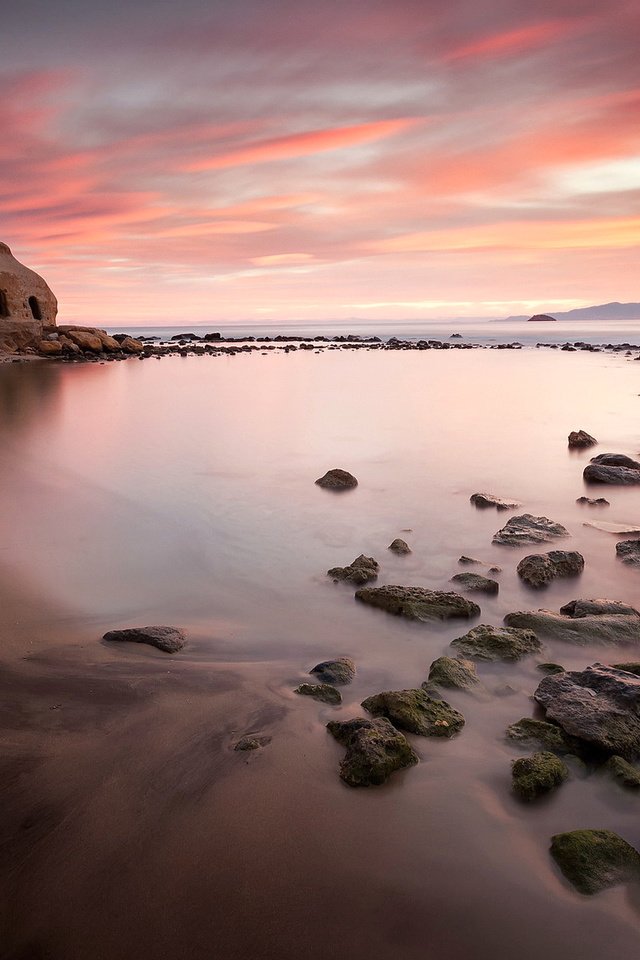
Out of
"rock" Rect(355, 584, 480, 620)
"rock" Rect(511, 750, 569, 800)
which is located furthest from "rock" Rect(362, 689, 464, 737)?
"rock" Rect(355, 584, 480, 620)

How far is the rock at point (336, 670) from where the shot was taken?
3.93 meters

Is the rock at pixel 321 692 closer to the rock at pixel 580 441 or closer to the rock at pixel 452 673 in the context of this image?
the rock at pixel 452 673

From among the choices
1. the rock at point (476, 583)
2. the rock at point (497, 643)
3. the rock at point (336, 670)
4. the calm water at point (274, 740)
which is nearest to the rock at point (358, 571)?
the calm water at point (274, 740)

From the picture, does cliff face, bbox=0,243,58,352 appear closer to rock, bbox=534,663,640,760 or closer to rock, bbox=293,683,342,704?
rock, bbox=293,683,342,704

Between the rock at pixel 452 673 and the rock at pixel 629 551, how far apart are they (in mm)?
2935

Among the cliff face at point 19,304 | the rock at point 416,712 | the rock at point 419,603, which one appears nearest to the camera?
the rock at point 416,712

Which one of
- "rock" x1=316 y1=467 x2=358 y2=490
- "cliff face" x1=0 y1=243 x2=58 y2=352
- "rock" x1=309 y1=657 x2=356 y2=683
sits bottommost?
"rock" x1=309 y1=657 x2=356 y2=683

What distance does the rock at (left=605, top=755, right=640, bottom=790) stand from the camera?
9.90ft

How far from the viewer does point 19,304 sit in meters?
36.9

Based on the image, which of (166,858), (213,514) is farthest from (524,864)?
(213,514)

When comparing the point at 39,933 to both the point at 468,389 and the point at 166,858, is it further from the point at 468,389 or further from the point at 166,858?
the point at 468,389

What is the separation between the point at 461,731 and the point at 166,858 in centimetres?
173

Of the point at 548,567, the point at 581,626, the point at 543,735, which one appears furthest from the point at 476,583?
the point at 543,735

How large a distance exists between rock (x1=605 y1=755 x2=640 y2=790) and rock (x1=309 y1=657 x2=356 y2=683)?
1.57 meters
